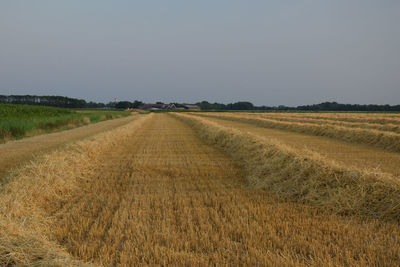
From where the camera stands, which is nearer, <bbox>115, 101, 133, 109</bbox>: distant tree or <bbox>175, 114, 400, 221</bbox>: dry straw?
<bbox>175, 114, 400, 221</bbox>: dry straw

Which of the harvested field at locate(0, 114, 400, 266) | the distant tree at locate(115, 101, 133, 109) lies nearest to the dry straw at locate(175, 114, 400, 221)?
the harvested field at locate(0, 114, 400, 266)

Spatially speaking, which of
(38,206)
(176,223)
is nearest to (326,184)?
(176,223)

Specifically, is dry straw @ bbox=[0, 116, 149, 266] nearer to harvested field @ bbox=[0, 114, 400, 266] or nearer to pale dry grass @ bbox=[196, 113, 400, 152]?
harvested field @ bbox=[0, 114, 400, 266]

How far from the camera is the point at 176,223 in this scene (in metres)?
4.14

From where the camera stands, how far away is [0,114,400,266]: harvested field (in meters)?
3.13

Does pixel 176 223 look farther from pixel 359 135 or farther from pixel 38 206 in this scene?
pixel 359 135

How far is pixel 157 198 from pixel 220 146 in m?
7.98

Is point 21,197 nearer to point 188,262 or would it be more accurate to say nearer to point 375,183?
point 188,262

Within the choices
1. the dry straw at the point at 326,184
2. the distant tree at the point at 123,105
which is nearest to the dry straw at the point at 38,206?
the dry straw at the point at 326,184

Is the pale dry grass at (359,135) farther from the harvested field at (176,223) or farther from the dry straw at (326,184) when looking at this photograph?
the harvested field at (176,223)

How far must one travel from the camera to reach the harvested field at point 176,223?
3.13 meters

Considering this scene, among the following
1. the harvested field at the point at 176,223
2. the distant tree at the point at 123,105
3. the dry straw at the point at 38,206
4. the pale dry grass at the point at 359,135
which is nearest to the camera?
the dry straw at the point at 38,206

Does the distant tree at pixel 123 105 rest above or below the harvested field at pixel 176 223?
A: above

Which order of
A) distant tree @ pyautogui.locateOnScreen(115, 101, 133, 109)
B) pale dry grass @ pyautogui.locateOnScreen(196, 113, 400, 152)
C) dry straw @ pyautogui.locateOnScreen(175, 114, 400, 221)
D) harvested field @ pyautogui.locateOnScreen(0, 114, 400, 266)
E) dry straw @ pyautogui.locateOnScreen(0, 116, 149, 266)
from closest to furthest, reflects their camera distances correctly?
dry straw @ pyautogui.locateOnScreen(0, 116, 149, 266)
harvested field @ pyautogui.locateOnScreen(0, 114, 400, 266)
dry straw @ pyautogui.locateOnScreen(175, 114, 400, 221)
pale dry grass @ pyautogui.locateOnScreen(196, 113, 400, 152)
distant tree @ pyautogui.locateOnScreen(115, 101, 133, 109)
